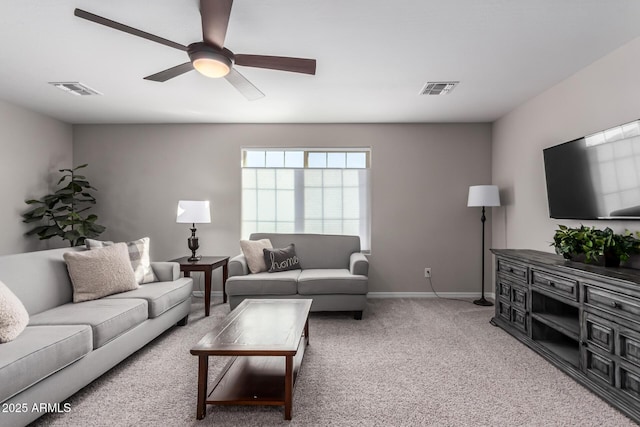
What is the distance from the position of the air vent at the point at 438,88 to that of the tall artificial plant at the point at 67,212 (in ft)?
13.5

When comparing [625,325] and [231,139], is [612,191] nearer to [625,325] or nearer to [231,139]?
[625,325]

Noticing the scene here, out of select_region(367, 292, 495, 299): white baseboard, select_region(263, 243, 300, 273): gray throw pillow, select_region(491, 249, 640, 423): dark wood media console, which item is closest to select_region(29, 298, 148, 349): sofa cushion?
select_region(263, 243, 300, 273): gray throw pillow

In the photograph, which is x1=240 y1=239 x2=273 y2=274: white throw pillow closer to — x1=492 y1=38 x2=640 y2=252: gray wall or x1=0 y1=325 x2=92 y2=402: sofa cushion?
x1=0 y1=325 x2=92 y2=402: sofa cushion

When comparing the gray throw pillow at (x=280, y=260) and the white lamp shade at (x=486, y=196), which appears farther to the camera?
the white lamp shade at (x=486, y=196)

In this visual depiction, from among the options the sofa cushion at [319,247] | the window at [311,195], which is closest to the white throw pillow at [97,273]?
the sofa cushion at [319,247]

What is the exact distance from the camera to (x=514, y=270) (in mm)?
3314

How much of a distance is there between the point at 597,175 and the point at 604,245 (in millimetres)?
625

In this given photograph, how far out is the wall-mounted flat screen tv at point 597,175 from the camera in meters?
2.52

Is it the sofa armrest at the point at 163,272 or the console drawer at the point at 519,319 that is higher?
the sofa armrest at the point at 163,272

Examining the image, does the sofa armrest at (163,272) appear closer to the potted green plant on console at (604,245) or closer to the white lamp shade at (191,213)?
the white lamp shade at (191,213)

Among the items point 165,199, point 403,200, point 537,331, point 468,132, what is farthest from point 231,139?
point 537,331

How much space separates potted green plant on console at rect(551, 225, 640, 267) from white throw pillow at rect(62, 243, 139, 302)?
3.62m

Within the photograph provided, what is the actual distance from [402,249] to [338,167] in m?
1.44

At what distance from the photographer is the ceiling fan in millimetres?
1799
